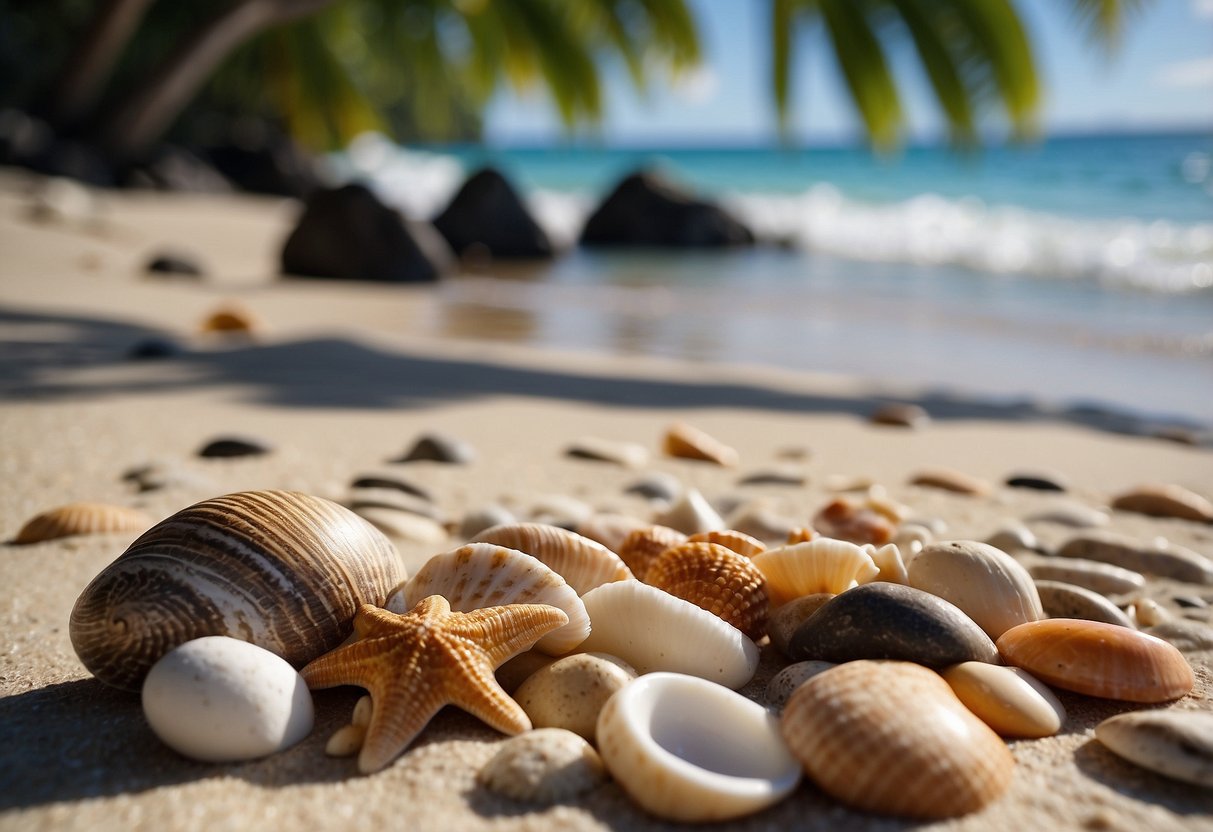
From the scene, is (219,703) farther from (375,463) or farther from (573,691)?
(375,463)

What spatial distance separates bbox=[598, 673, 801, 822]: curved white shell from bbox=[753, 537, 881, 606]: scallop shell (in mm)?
474

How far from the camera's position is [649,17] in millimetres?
11188

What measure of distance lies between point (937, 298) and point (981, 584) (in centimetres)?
766

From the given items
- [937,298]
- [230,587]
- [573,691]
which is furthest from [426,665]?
[937,298]

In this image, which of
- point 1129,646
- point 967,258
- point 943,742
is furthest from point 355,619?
point 967,258

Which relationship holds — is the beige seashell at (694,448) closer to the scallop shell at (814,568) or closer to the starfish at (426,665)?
the scallop shell at (814,568)

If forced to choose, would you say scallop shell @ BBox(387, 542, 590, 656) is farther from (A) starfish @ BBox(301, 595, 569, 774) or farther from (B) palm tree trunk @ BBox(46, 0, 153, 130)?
(B) palm tree trunk @ BBox(46, 0, 153, 130)

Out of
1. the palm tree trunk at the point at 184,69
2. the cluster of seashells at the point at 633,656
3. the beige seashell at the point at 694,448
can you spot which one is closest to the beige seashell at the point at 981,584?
the cluster of seashells at the point at 633,656

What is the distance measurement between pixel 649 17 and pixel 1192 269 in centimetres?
660

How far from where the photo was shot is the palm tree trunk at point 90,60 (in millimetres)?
12797

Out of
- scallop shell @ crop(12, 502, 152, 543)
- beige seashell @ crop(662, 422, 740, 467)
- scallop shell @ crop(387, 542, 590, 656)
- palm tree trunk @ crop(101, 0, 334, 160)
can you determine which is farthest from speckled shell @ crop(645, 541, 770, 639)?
palm tree trunk @ crop(101, 0, 334, 160)

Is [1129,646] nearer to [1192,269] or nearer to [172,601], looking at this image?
[172,601]

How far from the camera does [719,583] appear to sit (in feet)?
6.15

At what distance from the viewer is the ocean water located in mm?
5988
